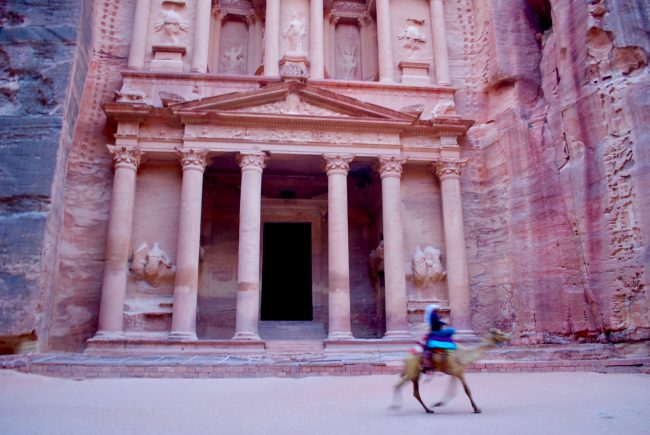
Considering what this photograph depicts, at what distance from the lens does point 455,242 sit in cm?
1553

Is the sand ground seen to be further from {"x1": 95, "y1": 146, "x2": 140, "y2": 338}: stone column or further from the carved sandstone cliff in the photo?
{"x1": 95, "y1": 146, "x2": 140, "y2": 338}: stone column

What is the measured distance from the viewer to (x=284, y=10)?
18.4 m

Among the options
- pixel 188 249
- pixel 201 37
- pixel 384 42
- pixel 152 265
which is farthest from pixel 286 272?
pixel 384 42

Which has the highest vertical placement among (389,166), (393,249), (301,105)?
(301,105)

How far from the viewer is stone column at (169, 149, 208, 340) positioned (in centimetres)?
1403

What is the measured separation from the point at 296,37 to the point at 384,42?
2990mm

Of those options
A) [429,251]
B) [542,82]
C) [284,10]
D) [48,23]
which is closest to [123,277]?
[48,23]

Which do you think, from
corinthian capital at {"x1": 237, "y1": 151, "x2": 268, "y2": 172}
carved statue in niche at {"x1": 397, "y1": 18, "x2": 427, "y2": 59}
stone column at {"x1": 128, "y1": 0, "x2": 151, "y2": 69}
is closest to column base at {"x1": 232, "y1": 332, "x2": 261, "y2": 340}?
corinthian capital at {"x1": 237, "y1": 151, "x2": 268, "y2": 172}

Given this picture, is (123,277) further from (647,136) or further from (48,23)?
(647,136)

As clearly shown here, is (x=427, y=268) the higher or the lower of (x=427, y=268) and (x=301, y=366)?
the higher

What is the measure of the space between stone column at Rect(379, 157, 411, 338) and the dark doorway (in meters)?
3.77

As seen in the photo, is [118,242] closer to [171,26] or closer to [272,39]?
[171,26]

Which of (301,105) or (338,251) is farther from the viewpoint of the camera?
(301,105)

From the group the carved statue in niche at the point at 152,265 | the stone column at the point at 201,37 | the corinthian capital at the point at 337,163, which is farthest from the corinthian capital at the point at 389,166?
the carved statue in niche at the point at 152,265
